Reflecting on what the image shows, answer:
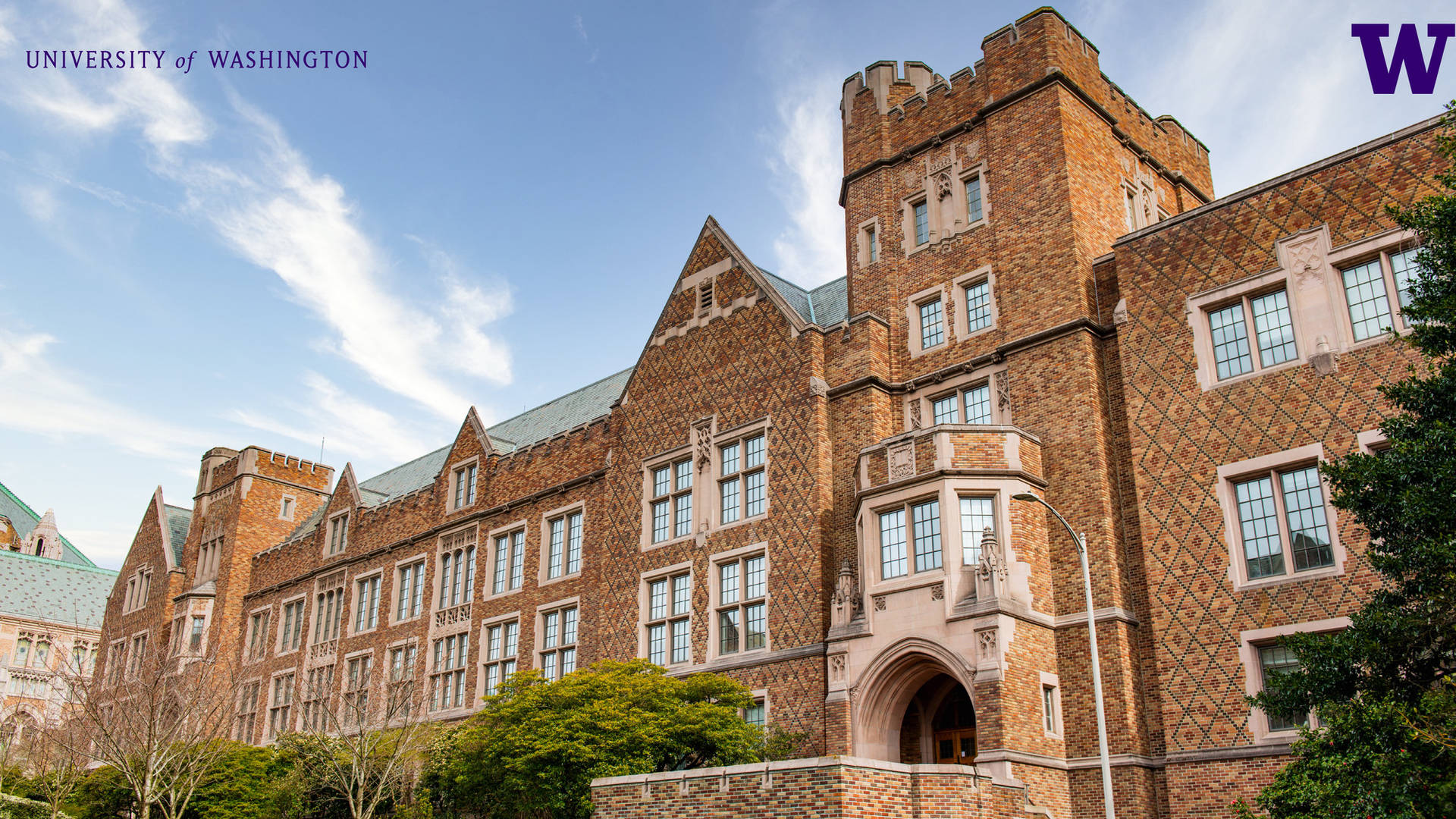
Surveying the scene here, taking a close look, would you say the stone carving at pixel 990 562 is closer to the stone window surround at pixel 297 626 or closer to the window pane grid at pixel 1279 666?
the window pane grid at pixel 1279 666

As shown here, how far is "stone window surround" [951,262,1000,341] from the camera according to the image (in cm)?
2783

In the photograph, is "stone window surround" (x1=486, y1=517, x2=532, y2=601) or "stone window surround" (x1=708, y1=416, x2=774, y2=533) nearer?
"stone window surround" (x1=708, y1=416, x2=774, y2=533)

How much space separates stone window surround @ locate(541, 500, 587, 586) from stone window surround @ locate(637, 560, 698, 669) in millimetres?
4069

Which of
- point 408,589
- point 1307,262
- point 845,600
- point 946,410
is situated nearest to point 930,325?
point 946,410

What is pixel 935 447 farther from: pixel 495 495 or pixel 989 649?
pixel 495 495

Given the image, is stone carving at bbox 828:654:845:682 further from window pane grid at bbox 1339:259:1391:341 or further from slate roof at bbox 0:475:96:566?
slate roof at bbox 0:475:96:566

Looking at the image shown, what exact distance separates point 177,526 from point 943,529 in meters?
45.6

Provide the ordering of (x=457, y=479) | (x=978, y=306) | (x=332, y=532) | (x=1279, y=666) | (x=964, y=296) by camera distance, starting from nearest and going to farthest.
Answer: (x=1279, y=666), (x=978, y=306), (x=964, y=296), (x=457, y=479), (x=332, y=532)

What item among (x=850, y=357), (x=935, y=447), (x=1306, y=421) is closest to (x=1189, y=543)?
(x=1306, y=421)

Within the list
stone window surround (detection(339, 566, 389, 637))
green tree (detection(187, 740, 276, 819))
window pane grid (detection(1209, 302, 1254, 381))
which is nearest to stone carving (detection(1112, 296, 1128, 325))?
window pane grid (detection(1209, 302, 1254, 381))

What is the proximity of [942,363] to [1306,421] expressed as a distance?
8495mm

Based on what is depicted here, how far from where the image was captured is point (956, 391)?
91.2 ft

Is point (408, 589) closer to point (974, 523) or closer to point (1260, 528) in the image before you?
point (974, 523)

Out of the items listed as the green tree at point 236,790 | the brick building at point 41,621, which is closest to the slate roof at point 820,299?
the green tree at point 236,790
